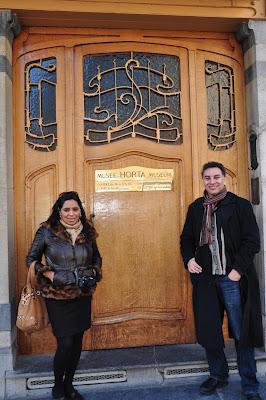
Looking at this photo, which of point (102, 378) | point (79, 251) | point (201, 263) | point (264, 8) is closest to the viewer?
point (79, 251)

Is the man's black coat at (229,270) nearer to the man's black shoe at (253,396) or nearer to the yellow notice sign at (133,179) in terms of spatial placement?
the man's black shoe at (253,396)

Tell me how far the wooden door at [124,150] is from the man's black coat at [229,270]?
0.82m

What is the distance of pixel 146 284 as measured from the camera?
4195 mm

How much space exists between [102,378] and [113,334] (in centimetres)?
51

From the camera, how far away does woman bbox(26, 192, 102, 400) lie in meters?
3.12

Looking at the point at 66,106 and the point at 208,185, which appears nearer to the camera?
the point at 208,185

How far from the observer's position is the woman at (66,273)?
3.12 meters

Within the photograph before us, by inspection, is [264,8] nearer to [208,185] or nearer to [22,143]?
[208,185]

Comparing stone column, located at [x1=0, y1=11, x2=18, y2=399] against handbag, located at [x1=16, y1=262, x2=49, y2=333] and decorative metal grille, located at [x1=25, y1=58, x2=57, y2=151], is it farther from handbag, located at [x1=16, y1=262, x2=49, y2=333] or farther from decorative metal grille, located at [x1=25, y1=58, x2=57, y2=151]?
handbag, located at [x1=16, y1=262, x2=49, y2=333]

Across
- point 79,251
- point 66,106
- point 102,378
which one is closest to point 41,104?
point 66,106

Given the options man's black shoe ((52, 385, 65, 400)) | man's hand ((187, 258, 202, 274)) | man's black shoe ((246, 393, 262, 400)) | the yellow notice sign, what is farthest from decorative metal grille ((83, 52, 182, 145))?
man's black shoe ((246, 393, 262, 400))

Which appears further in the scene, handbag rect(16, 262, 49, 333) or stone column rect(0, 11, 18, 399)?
stone column rect(0, 11, 18, 399)

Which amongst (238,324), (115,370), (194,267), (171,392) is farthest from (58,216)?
(171,392)

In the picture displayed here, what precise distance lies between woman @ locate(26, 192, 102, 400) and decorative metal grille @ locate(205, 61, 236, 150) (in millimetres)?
1809
